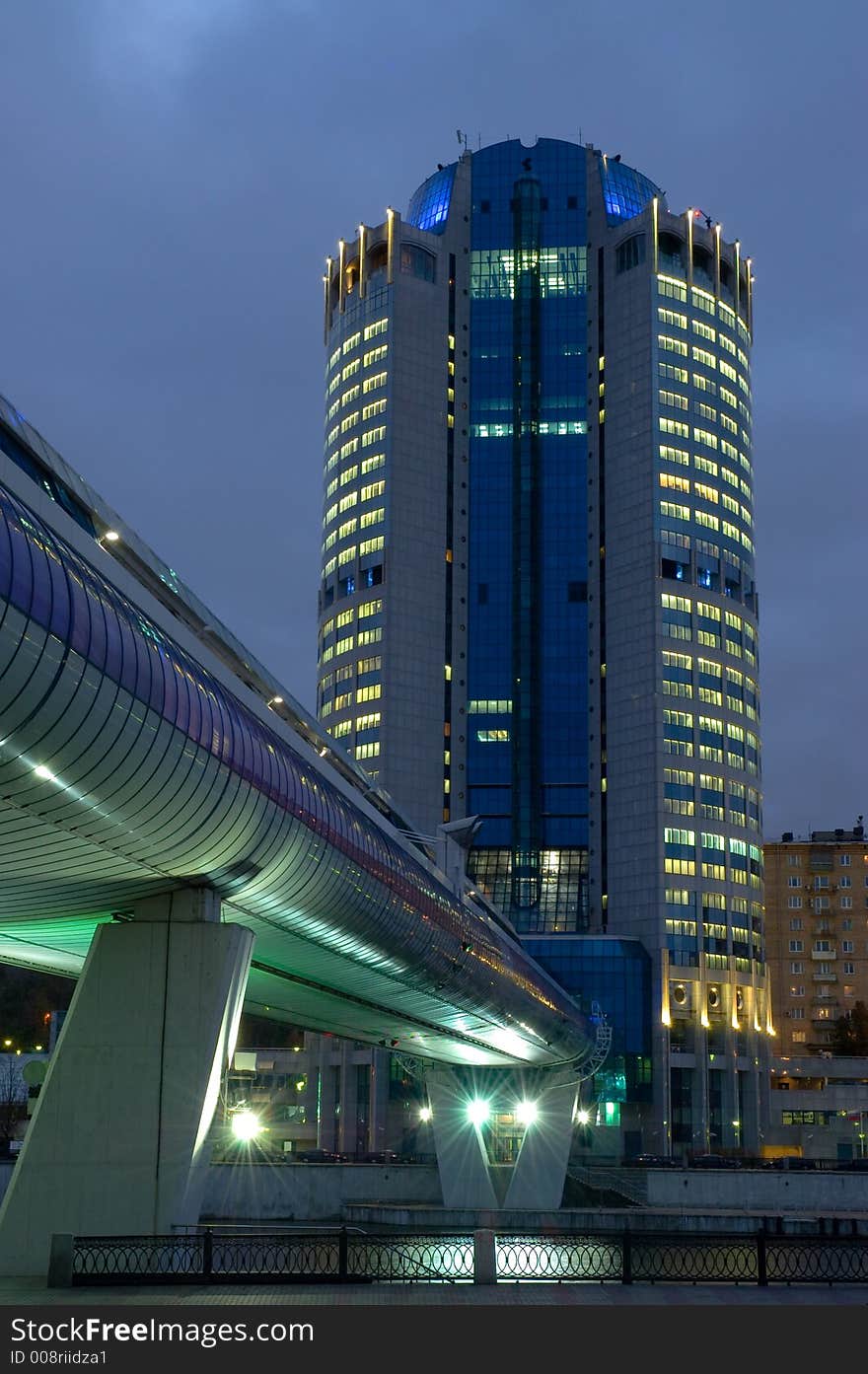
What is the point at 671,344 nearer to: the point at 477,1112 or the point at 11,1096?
the point at 477,1112

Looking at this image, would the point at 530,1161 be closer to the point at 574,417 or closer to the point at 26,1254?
the point at 26,1254

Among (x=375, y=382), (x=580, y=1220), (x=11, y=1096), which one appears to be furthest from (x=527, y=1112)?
(x=375, y=382)


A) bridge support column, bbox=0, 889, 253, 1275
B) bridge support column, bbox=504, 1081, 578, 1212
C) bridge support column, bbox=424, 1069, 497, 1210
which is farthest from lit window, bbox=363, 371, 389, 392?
bridge support column, bbox=0, 889, 253, 1275

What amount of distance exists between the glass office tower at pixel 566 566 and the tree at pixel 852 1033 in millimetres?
21139

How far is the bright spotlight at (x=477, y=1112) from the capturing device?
95.2m

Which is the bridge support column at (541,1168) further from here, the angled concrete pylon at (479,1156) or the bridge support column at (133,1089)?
the bridge support column at (133,1089)

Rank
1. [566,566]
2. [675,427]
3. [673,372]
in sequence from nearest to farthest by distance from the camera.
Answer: [675,427]
[566,566]
[673,372]

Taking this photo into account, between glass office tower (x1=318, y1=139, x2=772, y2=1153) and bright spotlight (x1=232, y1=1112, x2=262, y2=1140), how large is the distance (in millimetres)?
35152

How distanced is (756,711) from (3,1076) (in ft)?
274

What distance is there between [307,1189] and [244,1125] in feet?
98.3

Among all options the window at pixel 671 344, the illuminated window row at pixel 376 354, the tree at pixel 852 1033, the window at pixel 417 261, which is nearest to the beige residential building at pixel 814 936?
the tree at pixel 852 1033

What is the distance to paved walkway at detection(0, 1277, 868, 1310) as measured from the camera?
25.2 m

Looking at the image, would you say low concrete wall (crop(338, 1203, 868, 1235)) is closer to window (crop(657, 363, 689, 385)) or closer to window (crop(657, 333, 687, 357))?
window (crop(657, 363, 689, 385))

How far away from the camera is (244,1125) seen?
126625mm
